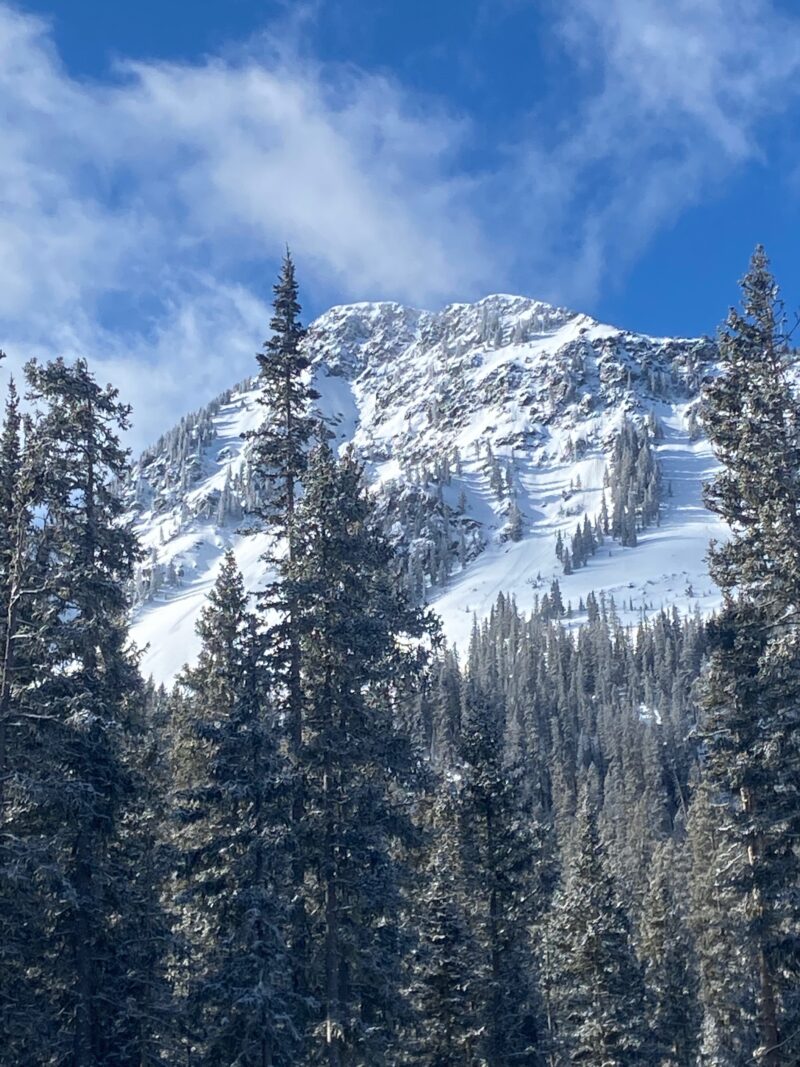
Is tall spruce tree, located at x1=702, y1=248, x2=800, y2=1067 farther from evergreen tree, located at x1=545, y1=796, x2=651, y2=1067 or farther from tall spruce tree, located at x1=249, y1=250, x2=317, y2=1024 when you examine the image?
tall spruce tree, located at x1=249, y1=250, x2=317, y2=1024

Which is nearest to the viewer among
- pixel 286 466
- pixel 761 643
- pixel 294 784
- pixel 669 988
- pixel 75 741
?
pixel 75 741

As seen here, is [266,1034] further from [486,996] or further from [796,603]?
[796,603]

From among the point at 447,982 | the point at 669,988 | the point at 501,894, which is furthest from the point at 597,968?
the point at 669,988

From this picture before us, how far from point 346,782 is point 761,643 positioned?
10.4 metres

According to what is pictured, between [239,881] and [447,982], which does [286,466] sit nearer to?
[239,881]

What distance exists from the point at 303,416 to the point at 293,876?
1186 centimetres

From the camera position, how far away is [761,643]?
21000mm

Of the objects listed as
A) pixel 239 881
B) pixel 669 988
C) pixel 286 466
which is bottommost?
pixel 669 988

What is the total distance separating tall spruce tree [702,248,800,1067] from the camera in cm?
1930

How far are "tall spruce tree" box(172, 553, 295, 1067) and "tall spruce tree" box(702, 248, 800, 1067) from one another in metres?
10.6

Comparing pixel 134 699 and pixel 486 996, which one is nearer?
pixel 134 699

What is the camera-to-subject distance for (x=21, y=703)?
1802 centimetres

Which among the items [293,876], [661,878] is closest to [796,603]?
[293,876]

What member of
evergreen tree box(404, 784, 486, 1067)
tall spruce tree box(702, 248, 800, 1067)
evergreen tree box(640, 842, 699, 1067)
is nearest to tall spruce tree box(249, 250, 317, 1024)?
evergreen tree box(404, 784, 486, 1067)
